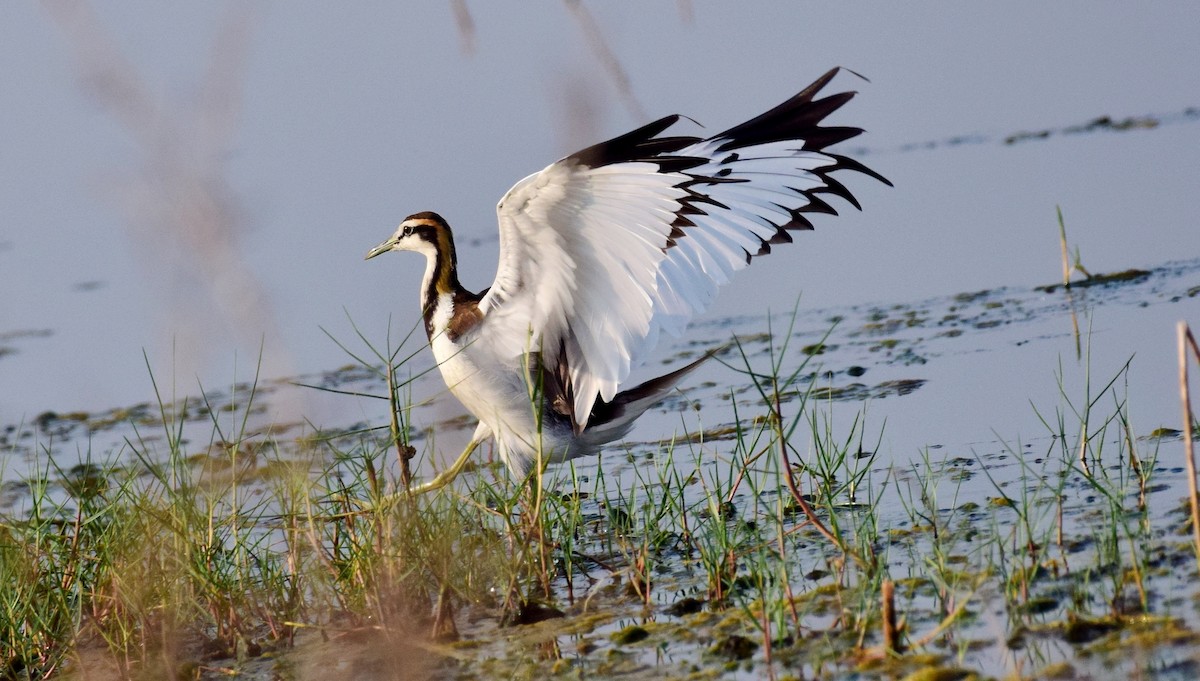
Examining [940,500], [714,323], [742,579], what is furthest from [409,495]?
[714,323]

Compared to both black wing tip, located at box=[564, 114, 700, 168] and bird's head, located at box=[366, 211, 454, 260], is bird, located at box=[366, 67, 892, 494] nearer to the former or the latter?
black wing tip, located at box=[564, 114, 700, 168]

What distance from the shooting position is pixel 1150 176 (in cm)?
1020

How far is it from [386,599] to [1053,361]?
3.53 m

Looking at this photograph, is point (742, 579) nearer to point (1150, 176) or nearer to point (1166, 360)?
point (1166, 360)

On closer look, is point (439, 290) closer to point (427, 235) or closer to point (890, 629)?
point (427, 235)

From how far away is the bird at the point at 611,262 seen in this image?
4836 mm

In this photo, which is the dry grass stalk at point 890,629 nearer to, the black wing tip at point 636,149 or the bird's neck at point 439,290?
the black wing tip at point 636,149

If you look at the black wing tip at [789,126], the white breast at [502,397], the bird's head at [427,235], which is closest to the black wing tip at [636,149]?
the black wing tip at [789,126]

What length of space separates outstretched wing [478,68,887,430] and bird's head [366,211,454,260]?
699 millimetres

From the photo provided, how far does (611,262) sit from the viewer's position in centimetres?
509

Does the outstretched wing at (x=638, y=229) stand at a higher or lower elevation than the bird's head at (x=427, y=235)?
lower

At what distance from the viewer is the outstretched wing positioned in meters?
4.80

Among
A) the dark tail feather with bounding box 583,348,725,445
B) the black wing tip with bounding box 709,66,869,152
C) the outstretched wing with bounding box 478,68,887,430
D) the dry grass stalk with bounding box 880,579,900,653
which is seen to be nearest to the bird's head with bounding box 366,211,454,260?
the outstretched wing with bounding box 478,68,887,430

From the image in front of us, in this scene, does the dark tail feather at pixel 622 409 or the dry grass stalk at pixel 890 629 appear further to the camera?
the dark tail feather at pixel 622 409
